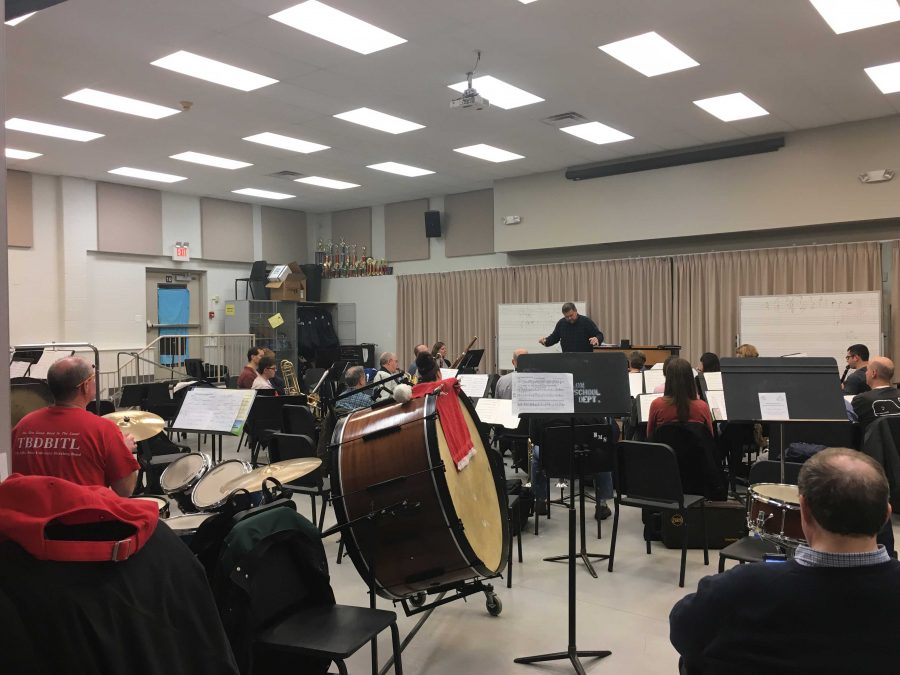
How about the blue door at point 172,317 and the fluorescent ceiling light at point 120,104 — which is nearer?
the fluorescent ceiling light at point 120,104

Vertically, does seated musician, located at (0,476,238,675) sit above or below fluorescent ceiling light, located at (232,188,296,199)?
below

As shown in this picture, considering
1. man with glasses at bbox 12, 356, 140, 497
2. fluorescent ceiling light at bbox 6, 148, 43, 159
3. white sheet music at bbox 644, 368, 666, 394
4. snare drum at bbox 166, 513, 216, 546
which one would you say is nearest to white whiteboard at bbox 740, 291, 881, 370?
white sheet music at bbox 644, 368, 666, 394

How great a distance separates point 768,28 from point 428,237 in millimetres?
7595

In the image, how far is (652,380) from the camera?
670 cm

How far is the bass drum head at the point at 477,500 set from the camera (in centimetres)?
264

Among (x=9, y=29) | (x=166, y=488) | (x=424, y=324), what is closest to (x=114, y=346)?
(x=424, y=324)

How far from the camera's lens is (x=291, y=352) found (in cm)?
1312

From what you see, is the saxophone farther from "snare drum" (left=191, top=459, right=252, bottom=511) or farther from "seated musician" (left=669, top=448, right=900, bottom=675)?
"seated musician" (left=669, top=448, right=900, bottom=675)

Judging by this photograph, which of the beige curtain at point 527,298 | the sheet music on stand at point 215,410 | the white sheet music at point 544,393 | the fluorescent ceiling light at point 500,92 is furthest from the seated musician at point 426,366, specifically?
the beige curtain at point 527,298

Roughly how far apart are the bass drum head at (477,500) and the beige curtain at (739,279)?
7298mm

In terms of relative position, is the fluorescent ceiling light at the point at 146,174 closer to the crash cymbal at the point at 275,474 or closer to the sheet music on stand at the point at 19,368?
the sheet music on stand at the point at 19,368

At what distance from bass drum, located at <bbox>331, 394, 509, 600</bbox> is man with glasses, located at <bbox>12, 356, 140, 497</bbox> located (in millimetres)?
1154

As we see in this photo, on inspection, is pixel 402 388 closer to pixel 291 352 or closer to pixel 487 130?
pixel 487 130

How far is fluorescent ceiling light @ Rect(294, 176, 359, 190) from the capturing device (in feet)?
36.6
